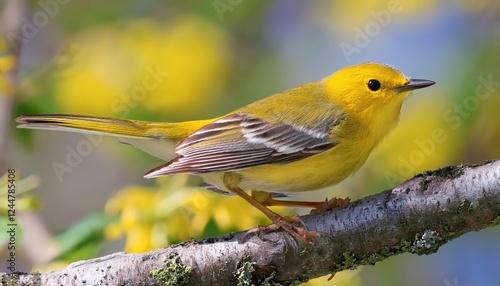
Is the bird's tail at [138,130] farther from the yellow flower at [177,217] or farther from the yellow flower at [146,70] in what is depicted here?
the yellow flower at [146,70]

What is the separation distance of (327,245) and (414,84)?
3.94 ft

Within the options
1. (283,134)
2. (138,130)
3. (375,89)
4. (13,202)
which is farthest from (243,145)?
(13,202)

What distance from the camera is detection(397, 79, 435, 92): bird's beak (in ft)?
10.5

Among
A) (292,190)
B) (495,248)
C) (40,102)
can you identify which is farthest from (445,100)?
(40,102)

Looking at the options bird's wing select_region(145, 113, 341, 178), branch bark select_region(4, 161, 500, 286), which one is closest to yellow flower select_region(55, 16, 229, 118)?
bird's wing select_region(145, 113, 341, 178)

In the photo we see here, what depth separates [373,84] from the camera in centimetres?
334

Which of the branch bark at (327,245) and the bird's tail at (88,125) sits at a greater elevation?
the bird's tail at (88,125)

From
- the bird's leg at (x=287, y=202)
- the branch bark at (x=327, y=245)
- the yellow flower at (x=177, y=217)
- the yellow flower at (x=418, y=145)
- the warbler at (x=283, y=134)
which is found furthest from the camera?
the yellow flower at (x=418, y=145)

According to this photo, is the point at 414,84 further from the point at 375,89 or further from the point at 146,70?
the point at 146,70

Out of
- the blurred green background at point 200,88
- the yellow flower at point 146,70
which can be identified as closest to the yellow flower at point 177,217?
the blurred green background at point 200,88

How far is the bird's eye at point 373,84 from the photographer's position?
10.9ft

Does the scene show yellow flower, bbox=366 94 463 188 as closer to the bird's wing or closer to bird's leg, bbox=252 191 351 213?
the bird's wing

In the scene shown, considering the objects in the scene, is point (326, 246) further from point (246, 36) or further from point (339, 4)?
point (246, 36)

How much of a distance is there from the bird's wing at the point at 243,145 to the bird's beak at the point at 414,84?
378 millimetres
